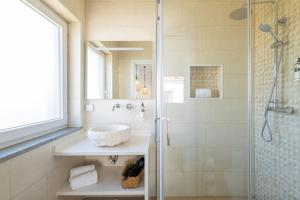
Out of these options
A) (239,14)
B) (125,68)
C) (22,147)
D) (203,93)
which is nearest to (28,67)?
(22,147)

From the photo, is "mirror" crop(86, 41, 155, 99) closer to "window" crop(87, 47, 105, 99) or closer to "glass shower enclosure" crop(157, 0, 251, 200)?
"window" crop(87, 47, 105, 99)

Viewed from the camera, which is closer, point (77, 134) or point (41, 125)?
point (41, 125)

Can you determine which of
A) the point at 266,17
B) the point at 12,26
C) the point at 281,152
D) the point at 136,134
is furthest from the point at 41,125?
the point at 266,17

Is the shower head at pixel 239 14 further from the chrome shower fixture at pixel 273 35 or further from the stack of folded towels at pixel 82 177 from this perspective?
the stack of folded towels at pixel 82 177

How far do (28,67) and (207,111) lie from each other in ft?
5.77

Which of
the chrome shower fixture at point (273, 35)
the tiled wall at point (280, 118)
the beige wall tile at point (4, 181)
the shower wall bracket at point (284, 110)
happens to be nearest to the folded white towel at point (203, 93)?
the tiled wall at point (280, 118)

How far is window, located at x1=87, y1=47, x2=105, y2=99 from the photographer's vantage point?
218 cm

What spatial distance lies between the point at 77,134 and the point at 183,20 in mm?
1679

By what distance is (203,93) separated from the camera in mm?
2051

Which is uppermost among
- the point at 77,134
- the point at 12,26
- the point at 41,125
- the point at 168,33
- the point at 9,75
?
the point at 168,33

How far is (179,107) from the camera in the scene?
2061mm

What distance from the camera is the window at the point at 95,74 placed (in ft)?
7.15

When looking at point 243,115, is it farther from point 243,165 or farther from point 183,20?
point 183,20

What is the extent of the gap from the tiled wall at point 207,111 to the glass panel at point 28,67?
45.6 inches
